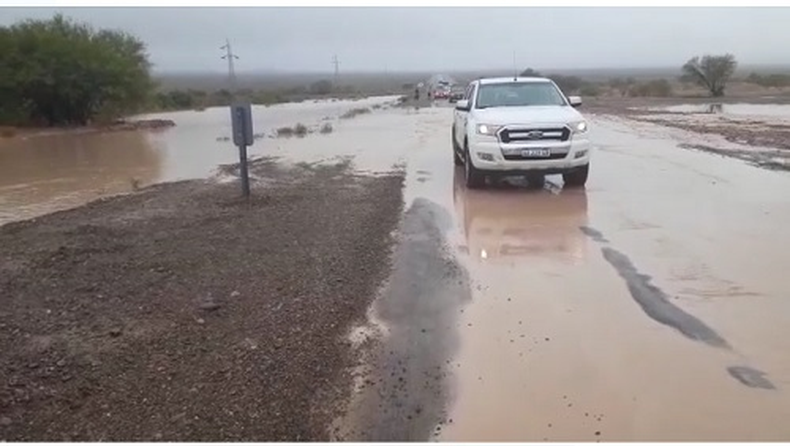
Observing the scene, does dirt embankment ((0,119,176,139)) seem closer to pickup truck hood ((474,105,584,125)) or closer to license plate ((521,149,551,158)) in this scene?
pickup truck hood ((474,105,584,125))

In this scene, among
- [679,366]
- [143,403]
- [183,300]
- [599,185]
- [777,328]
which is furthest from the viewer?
[599,185]

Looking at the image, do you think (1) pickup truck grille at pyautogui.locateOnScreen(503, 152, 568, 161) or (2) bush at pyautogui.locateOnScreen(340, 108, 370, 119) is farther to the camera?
(2) bush at pyautogui.locateOnScreen(340, 108, 370, 119)

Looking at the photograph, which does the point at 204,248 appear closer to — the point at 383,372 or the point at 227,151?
the point at 383,372

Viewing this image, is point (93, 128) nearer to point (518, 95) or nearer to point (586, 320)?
point (518, 95)

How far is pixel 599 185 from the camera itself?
11.8 metres

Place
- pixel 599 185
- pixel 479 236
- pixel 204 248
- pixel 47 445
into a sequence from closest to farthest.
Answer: pixel 47 445, pixel 204 248, pixel 479 236, pixel 599 185

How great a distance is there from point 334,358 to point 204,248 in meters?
3.30

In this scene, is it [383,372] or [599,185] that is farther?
[599,185]

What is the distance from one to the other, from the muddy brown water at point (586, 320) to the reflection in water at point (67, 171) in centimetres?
721

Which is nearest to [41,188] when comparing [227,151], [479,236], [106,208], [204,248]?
[106,208]

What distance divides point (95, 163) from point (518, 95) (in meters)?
13.9

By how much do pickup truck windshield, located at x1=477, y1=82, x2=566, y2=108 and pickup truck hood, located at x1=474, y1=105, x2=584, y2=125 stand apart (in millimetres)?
356

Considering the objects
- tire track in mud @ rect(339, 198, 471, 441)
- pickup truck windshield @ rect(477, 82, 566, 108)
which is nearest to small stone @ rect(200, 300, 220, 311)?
tire track in mud @ rect(339, 198, 471, 441)

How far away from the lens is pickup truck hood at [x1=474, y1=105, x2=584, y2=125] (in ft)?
35.5
